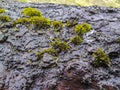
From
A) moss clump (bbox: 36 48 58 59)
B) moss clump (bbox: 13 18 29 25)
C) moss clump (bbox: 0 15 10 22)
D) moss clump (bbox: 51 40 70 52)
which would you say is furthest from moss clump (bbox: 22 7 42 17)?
moss clump (bbox: 36 48 58 59)

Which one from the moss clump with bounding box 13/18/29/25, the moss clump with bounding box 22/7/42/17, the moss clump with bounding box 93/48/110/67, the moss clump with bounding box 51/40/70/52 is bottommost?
the moss clump with bounding box 93/48/110/67

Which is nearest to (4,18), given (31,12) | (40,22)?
(31,12)

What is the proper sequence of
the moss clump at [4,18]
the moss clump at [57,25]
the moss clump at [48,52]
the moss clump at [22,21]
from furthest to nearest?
the moss clump at [4,18] < the moss clump at [22,21] < the moss clump at [57,25] < the moss clump at [48,52]

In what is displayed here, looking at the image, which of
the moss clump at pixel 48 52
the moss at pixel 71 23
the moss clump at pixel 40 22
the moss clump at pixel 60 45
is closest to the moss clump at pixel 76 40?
the moss clump at pixel 60 45

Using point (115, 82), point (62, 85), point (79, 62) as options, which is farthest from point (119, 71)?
point (62, 85)

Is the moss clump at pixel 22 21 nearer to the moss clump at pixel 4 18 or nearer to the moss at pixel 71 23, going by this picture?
the moss clump at pixel 4 18

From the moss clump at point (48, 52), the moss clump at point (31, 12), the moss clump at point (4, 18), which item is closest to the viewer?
the moss clump at point (48, 52)

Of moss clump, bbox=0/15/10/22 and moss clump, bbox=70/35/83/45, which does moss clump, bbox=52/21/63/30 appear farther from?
moss clump, bbox=0/15/10/22
